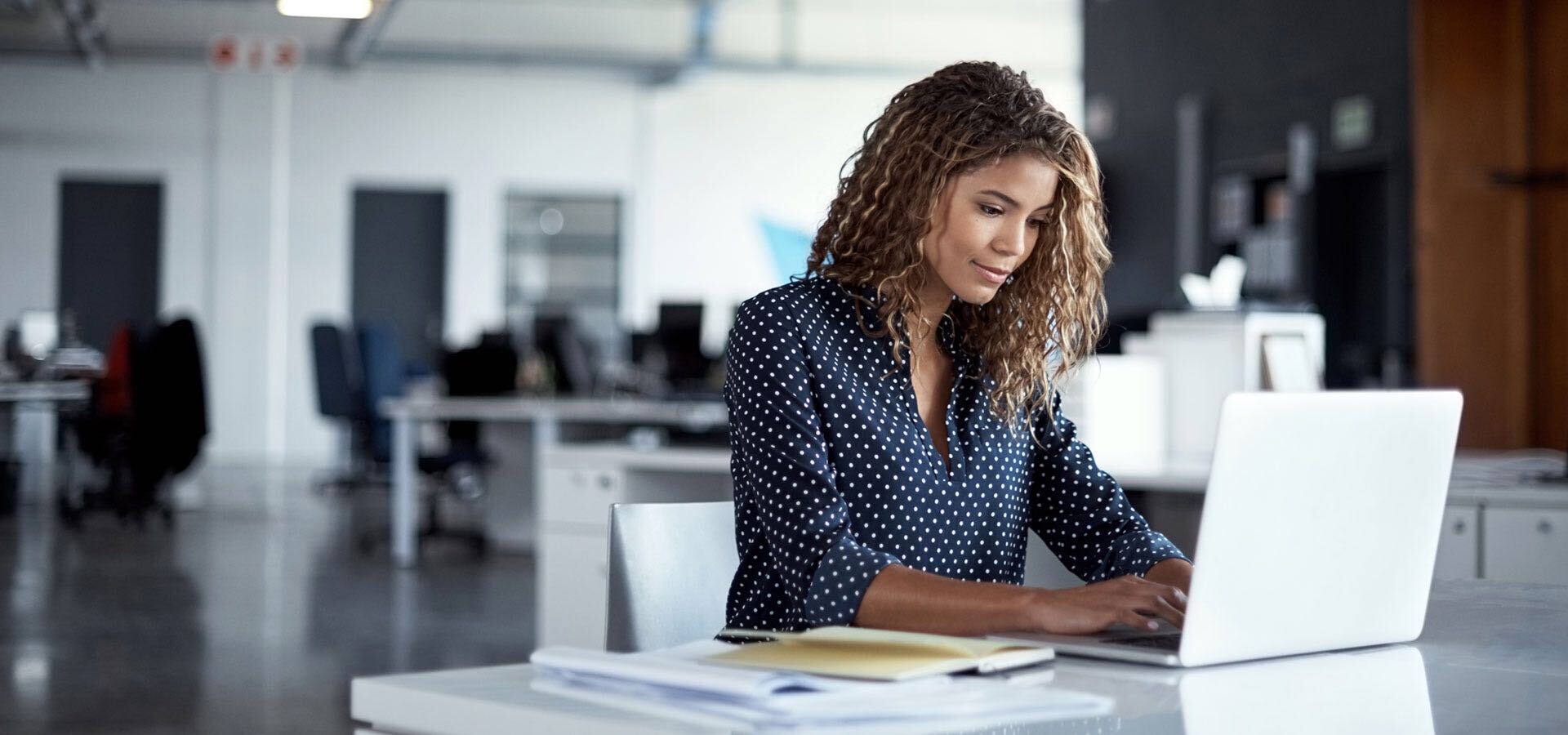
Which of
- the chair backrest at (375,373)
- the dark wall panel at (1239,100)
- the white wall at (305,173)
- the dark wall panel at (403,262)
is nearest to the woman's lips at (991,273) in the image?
the dark wall panel at (1239,100)

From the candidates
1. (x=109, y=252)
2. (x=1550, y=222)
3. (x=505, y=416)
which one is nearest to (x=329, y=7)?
(x=505, y=416)

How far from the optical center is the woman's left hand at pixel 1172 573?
5.09 ft

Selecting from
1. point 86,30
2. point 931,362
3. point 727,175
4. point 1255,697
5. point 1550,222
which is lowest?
point 1255,697

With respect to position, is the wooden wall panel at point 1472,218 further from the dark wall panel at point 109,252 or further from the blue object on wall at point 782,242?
the dark wall panel at point 109,252

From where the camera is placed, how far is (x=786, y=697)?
918 mm

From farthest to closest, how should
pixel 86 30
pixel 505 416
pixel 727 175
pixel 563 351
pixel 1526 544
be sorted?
pixel 727 175, pixel 86 30, pixel 563 351, pixel 505 416, pixel 1526 544

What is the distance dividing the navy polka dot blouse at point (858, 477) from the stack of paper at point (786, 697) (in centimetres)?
42

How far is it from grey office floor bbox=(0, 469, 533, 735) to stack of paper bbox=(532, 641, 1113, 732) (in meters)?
3.10

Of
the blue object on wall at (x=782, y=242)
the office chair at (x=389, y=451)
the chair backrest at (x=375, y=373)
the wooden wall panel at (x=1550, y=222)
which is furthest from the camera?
the blue object on wall at (x=782, y=242)

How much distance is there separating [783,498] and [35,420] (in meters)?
9.44

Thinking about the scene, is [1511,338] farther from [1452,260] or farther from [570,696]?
[570,696]

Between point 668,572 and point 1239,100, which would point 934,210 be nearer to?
point 668,572

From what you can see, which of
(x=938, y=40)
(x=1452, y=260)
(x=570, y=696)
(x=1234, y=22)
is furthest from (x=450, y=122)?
(x=570, y=696)

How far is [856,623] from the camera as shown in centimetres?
139
